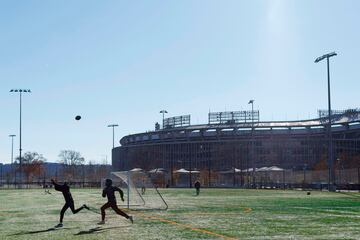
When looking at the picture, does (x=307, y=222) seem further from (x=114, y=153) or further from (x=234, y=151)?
(x=114, y=153)

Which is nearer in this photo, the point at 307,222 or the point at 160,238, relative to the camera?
the point at 160,238

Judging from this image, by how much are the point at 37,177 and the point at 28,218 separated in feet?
399

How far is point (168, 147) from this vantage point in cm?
15212

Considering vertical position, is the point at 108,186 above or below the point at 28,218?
above

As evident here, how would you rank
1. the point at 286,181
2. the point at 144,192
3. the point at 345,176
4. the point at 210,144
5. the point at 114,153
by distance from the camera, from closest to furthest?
the point at 144,192 → the point at 345,176 → the point at 286,181 → the point at 210,144 → the point at 114,153

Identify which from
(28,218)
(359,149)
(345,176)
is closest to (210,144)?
(359,149)

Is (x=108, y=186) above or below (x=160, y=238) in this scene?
above

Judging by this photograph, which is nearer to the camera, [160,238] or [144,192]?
[160,238]

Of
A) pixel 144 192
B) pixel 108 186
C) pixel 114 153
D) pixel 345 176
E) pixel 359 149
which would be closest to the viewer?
pixel 108 186

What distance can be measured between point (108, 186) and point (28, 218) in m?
6.00

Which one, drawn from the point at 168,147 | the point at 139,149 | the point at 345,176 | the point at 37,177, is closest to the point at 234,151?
the point at 168,147

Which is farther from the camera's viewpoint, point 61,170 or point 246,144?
point 61,170

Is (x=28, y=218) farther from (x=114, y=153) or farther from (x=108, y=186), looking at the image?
(x=114, y=153)

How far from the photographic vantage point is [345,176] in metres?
72.6
